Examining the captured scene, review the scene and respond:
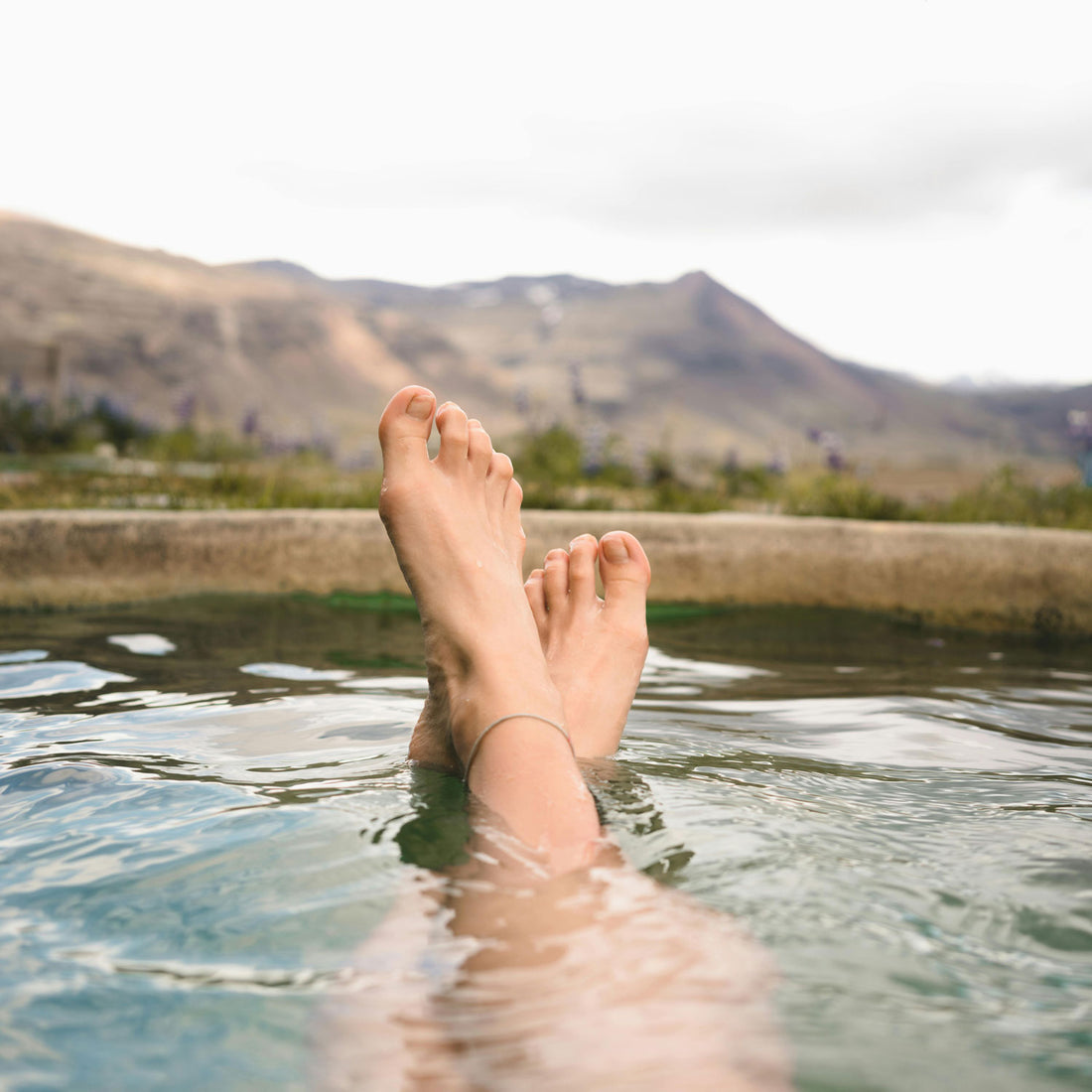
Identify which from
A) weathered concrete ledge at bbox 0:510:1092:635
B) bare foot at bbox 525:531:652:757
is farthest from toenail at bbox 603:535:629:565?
weathered concrete ledge at bbox 0:510:1092:635

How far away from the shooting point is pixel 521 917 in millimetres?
901

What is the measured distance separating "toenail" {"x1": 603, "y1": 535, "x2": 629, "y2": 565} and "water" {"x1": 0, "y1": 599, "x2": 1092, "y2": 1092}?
0.31 metres

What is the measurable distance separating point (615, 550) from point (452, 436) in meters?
0.37

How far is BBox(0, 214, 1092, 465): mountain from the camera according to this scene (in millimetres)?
58000

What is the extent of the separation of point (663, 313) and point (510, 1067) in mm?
113784

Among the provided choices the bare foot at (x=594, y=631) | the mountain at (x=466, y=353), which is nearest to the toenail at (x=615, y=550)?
the bare foot at (x=594, y=631)

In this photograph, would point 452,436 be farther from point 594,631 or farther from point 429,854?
point 429,854

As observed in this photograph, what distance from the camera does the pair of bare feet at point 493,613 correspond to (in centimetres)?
130

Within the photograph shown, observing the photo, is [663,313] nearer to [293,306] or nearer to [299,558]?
[293,306]

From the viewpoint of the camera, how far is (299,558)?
2896mm

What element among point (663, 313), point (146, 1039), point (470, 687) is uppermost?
point (663, 313)

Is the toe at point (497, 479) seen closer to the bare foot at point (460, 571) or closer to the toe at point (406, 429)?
the bare foot at point (460, 571)

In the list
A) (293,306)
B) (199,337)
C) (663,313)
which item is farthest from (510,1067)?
(663,313)

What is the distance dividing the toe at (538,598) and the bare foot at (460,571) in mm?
143
